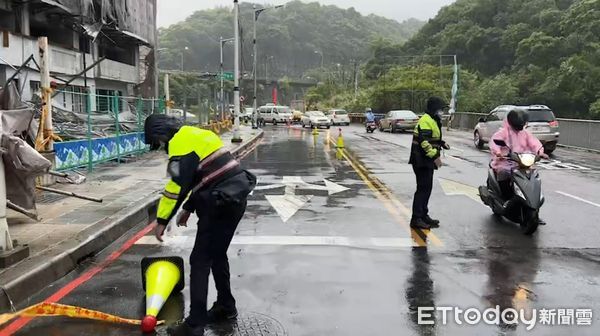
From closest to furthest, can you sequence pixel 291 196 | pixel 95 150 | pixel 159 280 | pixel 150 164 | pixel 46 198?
pixel 159 280 → pixel 46 198 → pixel 291 196 → pixel 95 150 → pixel 150 164

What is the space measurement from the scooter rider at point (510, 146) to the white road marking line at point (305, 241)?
1828 millimetres

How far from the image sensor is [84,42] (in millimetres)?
38219

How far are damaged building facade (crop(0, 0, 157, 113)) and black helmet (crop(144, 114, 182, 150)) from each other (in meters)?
12.0

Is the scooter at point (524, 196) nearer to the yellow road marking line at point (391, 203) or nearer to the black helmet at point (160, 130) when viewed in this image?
the yellow road marking line at point (391, 203)

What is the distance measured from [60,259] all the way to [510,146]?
229 inches

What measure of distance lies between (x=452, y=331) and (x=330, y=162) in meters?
12.5

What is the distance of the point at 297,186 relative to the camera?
38.8 feet

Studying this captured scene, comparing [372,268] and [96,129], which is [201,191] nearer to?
[372,268]

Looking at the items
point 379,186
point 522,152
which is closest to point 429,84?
point 379,186

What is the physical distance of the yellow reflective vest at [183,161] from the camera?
4129 mm

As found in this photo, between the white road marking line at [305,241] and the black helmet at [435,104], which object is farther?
the black helmet at [435,104]

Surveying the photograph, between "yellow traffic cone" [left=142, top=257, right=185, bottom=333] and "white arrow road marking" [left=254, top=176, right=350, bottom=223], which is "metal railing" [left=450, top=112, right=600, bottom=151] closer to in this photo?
"white arrow road marking" [left=254, top=176, right=350, bottom=223]

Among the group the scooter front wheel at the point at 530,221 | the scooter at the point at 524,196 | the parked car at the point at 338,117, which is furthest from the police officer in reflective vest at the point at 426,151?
the parked car at the point at 338,117

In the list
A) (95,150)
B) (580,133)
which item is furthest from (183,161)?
(580,133)
